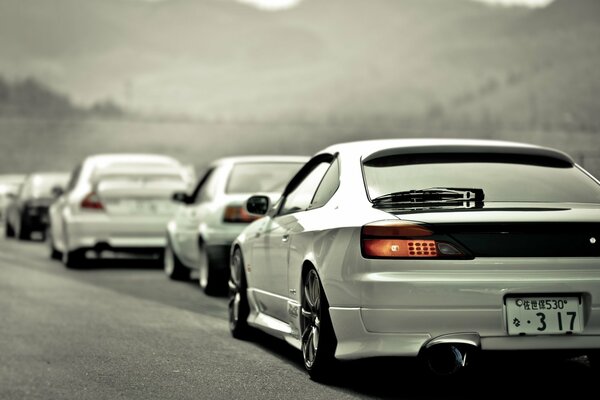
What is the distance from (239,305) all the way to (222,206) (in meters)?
3.97

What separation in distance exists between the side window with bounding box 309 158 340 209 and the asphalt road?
102cm

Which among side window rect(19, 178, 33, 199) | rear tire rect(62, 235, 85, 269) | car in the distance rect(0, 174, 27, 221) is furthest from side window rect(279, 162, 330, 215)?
car in the distance rect(0, 174, 27, 221)

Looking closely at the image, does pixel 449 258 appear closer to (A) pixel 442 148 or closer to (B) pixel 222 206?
(A) pixel 442 148

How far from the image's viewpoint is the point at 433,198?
657cm

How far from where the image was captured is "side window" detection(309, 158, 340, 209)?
23.8ft

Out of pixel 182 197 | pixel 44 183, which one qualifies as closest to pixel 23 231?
pixel 44 183

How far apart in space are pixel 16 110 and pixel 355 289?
521 feet

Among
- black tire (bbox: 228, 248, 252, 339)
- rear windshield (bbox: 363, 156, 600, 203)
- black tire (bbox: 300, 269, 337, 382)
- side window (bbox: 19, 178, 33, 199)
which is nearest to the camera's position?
black tire (bbox: 300, 269, 337, 382)

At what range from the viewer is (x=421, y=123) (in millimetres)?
173625

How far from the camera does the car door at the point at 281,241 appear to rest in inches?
306

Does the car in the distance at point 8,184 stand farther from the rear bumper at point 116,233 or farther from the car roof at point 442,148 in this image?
the car roof at point 442,148

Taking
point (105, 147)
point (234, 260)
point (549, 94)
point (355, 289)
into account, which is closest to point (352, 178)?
point (355, 289)

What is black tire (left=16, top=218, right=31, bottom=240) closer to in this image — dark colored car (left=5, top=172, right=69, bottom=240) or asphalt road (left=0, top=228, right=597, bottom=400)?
dark colored car (left=5, top=172, right=69, bottom=240)

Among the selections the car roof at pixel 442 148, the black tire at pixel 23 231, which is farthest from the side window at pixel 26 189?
the car roof at pixel 442 148
